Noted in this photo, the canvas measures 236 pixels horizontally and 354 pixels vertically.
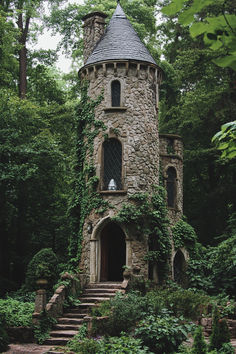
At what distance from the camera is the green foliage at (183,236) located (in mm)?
19016

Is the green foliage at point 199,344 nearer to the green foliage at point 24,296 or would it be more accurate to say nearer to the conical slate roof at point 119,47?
the green foliage at point 24,296

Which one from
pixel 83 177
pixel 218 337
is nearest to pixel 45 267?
pixel 83 177

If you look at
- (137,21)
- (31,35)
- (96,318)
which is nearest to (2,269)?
(96,318)

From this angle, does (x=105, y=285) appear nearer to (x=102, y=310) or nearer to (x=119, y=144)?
(x=102, y=310)

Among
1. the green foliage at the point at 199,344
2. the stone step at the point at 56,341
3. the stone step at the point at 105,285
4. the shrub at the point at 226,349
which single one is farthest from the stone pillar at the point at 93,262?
the green foliage at the point at 199,344

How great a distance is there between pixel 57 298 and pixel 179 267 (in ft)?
22.6

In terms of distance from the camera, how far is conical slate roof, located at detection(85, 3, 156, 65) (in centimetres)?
1798

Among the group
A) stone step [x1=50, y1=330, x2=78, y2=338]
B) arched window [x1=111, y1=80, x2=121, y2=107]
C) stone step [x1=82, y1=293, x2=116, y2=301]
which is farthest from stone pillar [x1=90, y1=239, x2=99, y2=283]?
arched window [x1=111, y1=80, x2=121, y2=107]

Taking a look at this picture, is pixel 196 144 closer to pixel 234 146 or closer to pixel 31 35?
pixel 31 35

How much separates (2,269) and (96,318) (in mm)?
10172

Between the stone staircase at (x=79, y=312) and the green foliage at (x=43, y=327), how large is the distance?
0.14 m

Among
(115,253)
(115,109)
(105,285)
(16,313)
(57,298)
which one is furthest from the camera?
(115,253)

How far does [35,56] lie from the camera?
2848 cm

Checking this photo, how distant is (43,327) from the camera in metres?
13.0
